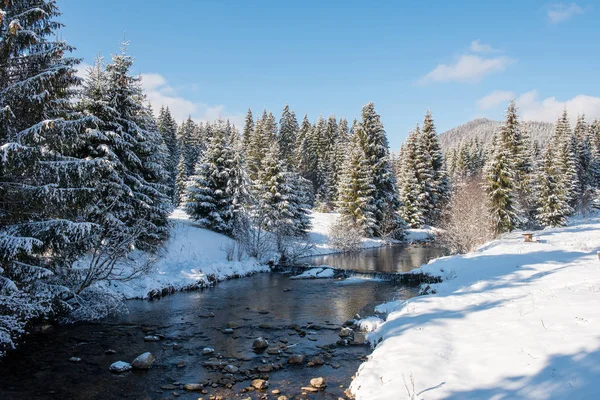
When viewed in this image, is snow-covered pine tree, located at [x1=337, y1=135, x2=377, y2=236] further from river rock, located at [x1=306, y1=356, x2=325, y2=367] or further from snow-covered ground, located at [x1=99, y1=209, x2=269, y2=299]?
river rock, located at [x1=306, y1=356, x2=325, y2=367]

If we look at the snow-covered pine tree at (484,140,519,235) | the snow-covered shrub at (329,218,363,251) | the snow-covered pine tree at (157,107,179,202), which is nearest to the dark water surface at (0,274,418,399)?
the snow-covered shrub at (329,218,363,251)

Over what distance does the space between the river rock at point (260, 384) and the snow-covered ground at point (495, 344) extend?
2.15 meters

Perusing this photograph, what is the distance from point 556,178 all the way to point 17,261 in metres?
47.1

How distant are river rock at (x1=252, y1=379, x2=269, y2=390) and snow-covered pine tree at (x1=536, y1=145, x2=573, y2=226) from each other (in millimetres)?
41674

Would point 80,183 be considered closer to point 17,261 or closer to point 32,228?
point 32,228

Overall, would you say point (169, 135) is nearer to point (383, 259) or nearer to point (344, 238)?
point (344, 238)

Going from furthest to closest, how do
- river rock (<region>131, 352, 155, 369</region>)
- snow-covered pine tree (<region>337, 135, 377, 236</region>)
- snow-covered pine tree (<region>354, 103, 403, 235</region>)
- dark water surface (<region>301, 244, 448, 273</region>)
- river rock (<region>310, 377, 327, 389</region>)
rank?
snow-covered pine tree (<region>354, 103, 403, 235</region>), snow-covered pine tree (<region>337, 135, 377, 236</region>), dark water surface (<region>301, 244, 448, 273</region>), river rock (<region>131, 352, 155, 369</region>), river rock (<region>310, 377, 327, 389</region>)

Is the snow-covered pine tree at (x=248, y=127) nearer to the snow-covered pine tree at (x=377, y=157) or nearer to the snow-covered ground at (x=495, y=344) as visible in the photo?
the snow-covered pine tree at (x=377, y=157)

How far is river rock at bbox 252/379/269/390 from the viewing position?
8820mm

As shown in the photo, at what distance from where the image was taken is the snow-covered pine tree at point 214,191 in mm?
29172

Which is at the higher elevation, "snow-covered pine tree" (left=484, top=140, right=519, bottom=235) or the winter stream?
"snow-covered pine tree" (left=484, top=140, right=519, bottom=235)

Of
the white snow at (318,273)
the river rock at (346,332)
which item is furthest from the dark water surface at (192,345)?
the white snow at (318,273)

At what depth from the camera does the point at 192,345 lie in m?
11.7

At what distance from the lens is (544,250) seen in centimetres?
2066
